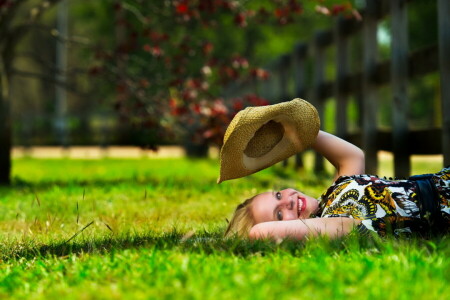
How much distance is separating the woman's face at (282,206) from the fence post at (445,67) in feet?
6.43

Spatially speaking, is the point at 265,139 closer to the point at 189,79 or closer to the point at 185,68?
the point at 189,79

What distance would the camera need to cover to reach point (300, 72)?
11.7 meters

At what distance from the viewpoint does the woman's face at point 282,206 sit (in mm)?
3541

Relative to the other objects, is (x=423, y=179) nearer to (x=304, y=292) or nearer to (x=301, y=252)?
(x=301, y=252)

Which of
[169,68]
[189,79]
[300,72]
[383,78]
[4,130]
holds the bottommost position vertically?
[4,130]

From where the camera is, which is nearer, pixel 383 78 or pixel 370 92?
pixel 383 78

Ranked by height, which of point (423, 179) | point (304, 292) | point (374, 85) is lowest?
point (304, 292)

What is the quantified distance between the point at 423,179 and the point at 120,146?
23808 mm

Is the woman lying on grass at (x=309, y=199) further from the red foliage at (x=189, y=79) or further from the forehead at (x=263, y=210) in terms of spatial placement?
the red foliage at (x=189, y=79)

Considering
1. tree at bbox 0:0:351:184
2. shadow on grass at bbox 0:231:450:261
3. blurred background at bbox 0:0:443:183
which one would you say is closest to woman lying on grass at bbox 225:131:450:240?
shadow on grass at bbox 0:231:450:261

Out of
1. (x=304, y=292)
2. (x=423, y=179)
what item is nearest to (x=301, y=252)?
(x=304, y=292)

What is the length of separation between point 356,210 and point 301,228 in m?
0.34

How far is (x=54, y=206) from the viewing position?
5176 millimetres

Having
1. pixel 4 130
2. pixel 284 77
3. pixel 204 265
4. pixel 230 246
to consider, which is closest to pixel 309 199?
pixel 230 246
